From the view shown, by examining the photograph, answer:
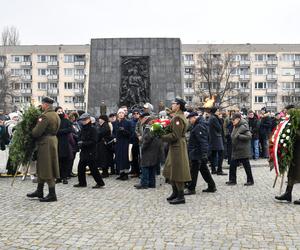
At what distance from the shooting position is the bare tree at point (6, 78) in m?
65.9

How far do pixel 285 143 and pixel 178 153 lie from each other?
6.24ft

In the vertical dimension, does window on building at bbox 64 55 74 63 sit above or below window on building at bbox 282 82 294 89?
above

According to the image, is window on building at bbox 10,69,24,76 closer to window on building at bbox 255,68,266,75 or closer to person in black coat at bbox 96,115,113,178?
window on building at bbox 255,68,266,75

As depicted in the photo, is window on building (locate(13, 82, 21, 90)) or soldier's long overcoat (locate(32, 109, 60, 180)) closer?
soldier's long overcoat (locate(32, 109, 60, 180))

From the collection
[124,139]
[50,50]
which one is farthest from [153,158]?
[50,50]

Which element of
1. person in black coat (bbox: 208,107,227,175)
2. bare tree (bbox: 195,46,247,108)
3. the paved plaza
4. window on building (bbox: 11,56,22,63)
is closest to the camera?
the paved plaza

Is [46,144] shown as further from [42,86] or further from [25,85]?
[25,85]

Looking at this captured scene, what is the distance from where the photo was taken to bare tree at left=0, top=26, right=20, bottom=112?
65.9 m

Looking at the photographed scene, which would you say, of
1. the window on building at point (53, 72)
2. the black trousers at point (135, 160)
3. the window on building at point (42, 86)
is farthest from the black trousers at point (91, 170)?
the window on building at point (42, 86)

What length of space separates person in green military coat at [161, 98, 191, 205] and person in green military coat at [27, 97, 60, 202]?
6.93 ft

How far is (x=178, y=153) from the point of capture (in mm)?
8883

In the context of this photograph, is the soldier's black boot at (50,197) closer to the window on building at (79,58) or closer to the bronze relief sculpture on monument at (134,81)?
the bronze relief sculpture on monument at (134,81)

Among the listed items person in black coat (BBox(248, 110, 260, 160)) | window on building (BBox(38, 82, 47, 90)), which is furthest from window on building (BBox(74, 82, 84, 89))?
person in black coat (BBox(248, 110, 260, 160))

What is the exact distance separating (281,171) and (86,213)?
11.5 ft
